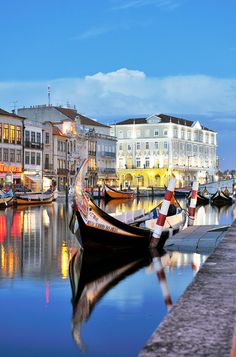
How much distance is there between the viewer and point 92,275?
1273 cm

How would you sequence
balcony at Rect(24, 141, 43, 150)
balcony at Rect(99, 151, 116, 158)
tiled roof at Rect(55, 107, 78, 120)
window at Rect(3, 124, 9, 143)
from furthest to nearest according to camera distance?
balcony at Rect(99, 151, 116, 158) < tiled roof at Rect(55, 107, 78, 120) < balcony at Rect(24, 141, 43, 150) < window at Rect(3, 124, 9, 143)

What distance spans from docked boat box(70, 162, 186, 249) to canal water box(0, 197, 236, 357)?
0.54 m

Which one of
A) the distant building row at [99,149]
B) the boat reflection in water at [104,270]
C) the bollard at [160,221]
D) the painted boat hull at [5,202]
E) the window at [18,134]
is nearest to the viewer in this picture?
the boat reflection in water at [104,270]

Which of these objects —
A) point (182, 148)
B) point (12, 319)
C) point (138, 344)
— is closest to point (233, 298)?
point (138, 344)

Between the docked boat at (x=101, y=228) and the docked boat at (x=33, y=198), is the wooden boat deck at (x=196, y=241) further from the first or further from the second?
the docked boat at (x=33, y=198)

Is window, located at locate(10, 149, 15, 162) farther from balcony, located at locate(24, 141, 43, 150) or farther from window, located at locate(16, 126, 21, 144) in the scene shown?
balcony, located at locate(24, 141, 43, 150)

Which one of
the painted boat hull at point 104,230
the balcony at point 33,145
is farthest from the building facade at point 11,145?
the painted boat hull at point 104,230

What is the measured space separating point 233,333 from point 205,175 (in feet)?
387

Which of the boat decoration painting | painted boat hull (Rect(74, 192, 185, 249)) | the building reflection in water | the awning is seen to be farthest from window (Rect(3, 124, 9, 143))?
painted boat hull (Rect(74, 192, 185, 249))

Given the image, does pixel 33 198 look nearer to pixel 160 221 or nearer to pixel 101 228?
pixel 160 221

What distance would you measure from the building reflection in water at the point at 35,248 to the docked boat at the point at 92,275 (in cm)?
38

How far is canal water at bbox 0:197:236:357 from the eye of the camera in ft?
24.1

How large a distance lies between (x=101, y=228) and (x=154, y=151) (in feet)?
308

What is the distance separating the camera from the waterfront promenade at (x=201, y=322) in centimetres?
313
